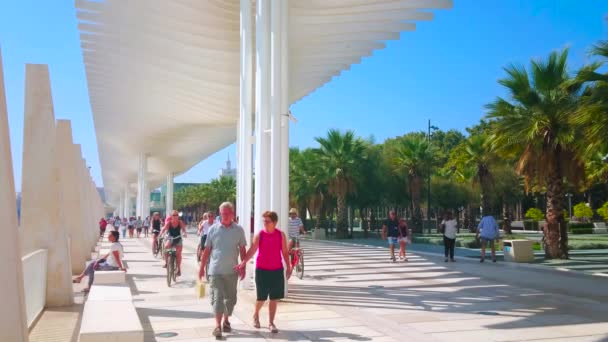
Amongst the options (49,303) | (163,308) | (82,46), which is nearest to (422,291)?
(163,308)

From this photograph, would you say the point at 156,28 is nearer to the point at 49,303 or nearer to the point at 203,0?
the point at 203,0

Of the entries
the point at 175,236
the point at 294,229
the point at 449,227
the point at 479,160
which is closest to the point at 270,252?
the point at 175,236

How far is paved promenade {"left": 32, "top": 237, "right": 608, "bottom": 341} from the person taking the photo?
667 cm

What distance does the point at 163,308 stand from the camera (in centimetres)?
873

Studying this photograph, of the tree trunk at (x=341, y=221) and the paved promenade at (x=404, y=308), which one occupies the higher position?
the tree trunk at (x=341, y=221)

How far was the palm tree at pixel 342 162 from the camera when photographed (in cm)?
3359

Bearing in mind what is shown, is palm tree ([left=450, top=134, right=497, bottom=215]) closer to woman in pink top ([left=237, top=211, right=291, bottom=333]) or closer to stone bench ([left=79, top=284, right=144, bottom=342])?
woman in pink top ([left=237, top=211, right=291, bottom=333])

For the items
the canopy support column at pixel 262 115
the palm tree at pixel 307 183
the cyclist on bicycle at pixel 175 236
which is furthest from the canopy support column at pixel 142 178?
the canopy support column at pixel 262 115

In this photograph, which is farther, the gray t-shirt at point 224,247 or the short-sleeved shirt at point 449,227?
the short-sleeved shirt at point 449,227

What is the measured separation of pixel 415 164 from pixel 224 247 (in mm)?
30500

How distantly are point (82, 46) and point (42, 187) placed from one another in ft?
28.3

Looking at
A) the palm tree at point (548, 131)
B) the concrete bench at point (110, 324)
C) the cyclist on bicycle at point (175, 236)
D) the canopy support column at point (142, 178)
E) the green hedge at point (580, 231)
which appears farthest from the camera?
the canopy support column at point (142, 178)

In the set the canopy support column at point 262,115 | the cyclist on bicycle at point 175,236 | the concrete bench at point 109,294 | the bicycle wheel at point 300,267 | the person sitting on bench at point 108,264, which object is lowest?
the bicycle wheel at point 300,267

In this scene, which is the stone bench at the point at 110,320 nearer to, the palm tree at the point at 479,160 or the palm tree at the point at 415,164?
the palm tree at the point at 479,160
